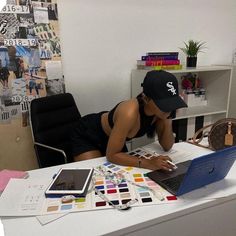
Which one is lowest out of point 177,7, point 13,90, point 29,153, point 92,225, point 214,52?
point 29,153

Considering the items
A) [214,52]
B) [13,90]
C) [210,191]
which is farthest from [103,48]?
[210,191]

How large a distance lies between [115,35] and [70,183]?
5.27 feet

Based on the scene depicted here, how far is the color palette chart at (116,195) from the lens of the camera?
3.29ft

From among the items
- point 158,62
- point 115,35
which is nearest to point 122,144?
point 158,62

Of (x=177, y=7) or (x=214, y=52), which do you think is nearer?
(x=177, y=7)

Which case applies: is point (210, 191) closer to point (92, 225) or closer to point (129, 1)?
point (92, 225)

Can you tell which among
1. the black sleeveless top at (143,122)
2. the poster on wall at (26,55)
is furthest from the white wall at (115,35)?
the black sleeveless top at (143,122)

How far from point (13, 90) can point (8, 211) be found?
1.26 meters

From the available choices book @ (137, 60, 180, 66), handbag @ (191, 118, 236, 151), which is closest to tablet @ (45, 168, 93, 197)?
handbag @ (191, 118, 236, 151)

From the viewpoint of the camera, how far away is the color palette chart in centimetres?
100

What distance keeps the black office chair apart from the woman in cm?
17

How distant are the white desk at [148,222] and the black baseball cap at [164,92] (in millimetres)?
496

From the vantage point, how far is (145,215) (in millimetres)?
956

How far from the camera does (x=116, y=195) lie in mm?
1081
